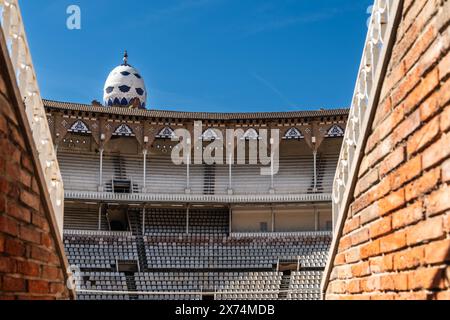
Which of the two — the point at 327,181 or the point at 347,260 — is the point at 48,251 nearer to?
the point at 347,260

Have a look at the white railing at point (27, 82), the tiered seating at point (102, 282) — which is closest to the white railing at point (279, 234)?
the tiered seating at point (102, 282)

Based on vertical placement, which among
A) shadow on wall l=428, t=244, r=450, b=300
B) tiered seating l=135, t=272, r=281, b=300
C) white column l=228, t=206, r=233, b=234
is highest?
white column l=228, t=206, r=233, b=234

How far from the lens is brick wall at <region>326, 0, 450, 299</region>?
272 cm

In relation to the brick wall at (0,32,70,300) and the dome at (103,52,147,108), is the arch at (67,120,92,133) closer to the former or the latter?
the dome at (103,52,147,108)

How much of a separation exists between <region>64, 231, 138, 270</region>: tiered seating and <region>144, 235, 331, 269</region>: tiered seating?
98cm

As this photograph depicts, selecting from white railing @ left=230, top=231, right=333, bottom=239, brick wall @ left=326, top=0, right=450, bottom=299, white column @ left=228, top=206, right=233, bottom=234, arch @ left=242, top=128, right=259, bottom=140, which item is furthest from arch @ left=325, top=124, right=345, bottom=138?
brick wall @ left=326, top=0, right=450, bottom=299

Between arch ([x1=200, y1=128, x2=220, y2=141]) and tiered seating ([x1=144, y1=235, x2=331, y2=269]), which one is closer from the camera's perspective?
tiered seating ([x1=144, y1=235, x2=331, y2=269])

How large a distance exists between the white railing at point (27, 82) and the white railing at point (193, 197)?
74.7 feet

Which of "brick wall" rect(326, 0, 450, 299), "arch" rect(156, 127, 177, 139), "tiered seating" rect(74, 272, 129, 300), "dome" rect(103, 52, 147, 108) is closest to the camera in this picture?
"brick wall" rect(326, 0, 450, 299)

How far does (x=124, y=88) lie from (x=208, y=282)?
14827mm

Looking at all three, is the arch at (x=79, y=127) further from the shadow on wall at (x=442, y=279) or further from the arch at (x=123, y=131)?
the shadow on wall at (x=442, y=279)

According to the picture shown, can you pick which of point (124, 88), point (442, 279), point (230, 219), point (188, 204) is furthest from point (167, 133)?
point (442, 279)
